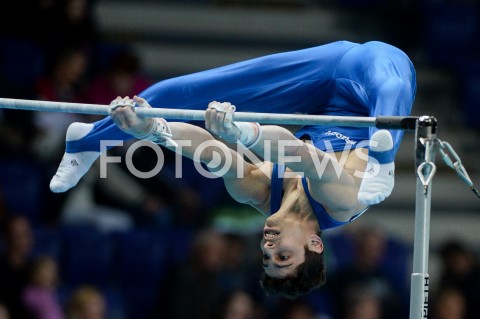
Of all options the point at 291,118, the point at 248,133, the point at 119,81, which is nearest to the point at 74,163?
the point at 248,133

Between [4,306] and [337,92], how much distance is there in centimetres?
283

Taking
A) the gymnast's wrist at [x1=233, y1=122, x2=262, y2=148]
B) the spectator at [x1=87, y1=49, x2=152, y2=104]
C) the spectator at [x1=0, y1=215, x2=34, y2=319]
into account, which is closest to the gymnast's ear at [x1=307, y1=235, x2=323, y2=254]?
the gymnast's wrist at [x1=233, y1=122, x2=262, y2=148]

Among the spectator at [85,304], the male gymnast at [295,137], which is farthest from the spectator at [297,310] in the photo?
the male gymnast at [295,137]

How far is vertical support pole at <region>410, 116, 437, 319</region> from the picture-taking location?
14.6 ft

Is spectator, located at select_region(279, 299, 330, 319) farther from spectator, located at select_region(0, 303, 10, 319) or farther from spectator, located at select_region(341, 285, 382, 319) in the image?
spectator, located at select_region(0, 303, 10, 319)

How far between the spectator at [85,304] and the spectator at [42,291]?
4.9 inches

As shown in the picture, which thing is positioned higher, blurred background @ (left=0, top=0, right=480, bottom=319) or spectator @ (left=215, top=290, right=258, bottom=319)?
Result: blurred background @ (left=0, top=0, right=480, bottom=319)

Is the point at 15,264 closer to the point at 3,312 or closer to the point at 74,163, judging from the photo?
the point at 3,312

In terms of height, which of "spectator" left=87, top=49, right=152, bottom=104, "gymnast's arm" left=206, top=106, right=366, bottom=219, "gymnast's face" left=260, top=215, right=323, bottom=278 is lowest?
"gymnast's face" left=260, top=215, right=323, bottom=278

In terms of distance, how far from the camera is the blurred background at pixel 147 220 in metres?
7.70

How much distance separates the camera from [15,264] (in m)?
7.38

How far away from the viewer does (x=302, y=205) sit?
5398mm

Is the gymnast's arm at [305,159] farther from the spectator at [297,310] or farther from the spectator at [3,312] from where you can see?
the spectator at [3,312]

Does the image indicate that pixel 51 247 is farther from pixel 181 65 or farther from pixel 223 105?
pixel 223 105
